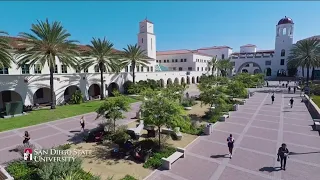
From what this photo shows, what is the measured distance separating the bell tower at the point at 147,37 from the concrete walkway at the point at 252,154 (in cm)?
4096

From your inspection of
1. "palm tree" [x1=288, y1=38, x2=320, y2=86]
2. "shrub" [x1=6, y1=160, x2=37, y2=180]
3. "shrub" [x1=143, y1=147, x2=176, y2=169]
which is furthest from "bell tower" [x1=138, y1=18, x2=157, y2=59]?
"shrub" [x1=6, y1=160, x2=37, y2=180]

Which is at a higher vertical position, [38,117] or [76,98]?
[76,98]

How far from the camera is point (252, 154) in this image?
11734 mm

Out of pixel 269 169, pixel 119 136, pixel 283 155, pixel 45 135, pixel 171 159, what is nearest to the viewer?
pixel 283 155

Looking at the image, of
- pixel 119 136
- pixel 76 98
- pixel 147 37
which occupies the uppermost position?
pixel 147 37

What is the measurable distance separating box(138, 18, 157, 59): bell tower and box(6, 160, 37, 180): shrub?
47.6 m

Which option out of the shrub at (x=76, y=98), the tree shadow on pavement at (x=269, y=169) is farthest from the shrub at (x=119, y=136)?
the shrub at (x=76, y=98)

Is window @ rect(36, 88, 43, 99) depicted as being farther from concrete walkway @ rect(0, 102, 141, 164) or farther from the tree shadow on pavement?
the tree shadow on pavement

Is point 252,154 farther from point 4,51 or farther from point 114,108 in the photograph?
point 4,51

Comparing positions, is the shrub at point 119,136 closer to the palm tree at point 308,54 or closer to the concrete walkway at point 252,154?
the concrete walkway at point 252,154

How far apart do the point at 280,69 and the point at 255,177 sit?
80.5 meters

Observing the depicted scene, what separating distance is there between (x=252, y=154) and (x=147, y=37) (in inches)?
1896

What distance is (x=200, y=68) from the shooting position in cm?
7125

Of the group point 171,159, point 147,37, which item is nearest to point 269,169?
point 171,159
